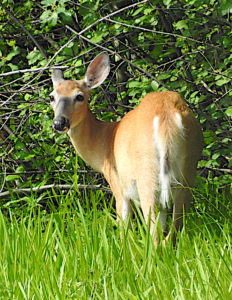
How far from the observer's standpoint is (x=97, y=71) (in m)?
5.43

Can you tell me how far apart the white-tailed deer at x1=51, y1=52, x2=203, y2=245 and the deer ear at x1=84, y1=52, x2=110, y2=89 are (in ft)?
1.35

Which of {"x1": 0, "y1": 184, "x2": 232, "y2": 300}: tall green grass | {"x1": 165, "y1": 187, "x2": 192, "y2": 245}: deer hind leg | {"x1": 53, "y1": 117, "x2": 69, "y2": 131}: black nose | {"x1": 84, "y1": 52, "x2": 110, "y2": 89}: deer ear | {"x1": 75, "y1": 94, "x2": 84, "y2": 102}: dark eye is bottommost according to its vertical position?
{"x1": 165, "y1": 187, "x2": 192, "y2": 245}: deer hind leg

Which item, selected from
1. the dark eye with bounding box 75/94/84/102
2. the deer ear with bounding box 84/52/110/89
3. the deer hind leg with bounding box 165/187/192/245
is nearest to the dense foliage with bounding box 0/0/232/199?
the deer ear with bounding box 84/52/110/89

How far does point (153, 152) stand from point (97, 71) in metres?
1.48

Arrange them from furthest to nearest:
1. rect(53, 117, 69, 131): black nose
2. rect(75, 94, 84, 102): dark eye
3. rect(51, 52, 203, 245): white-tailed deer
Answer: rect(75, 94, 84, 102): dark eye
rect(53, 117, 69, 131): black nose
rect(51, 52, 203, 245): white-tailed deer

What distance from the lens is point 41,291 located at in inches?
116

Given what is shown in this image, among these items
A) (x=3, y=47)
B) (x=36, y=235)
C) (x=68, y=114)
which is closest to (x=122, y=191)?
(x=68, y=114)

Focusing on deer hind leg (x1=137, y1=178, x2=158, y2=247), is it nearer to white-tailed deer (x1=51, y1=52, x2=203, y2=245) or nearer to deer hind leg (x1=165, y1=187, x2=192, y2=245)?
white-tailed deer (x1=51, y1=52, x2=203, y2=245)

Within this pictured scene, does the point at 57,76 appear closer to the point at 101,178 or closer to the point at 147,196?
the point at 101,178

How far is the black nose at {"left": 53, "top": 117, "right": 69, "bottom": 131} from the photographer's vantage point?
15.4ft

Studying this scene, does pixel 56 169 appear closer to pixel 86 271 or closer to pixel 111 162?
pixel 111 162

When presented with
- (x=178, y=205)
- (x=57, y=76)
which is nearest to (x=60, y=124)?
(x=57, y=76)

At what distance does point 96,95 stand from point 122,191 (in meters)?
1.30

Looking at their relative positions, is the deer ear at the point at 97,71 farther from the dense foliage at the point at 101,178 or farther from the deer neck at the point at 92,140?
the deer neck at the point at 92,140
